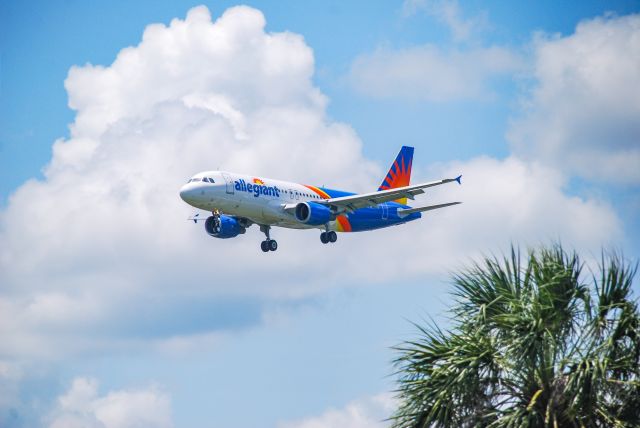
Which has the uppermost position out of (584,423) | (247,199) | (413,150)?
(413,150)

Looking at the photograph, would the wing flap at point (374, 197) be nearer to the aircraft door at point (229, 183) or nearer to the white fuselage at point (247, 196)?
the white fuselage at point (247, 196)

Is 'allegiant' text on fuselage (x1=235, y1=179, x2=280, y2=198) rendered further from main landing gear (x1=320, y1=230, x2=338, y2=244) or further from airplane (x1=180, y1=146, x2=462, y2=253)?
main landing gear (x1=320, y1=230, x2=338, y2=244)

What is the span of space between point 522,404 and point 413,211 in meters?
46.5

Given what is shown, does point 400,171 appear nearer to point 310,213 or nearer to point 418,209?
point 418,209

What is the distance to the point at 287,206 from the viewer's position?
6300 cm

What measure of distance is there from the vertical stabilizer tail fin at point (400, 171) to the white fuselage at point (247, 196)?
15039 millimetres

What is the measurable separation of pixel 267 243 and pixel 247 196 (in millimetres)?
6426

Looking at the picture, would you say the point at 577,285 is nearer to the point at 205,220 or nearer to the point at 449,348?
the point at 449,348

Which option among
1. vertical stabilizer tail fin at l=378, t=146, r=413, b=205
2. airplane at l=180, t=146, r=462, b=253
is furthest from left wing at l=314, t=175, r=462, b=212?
vertical stabilizer tail fin at l=378, t=146, r=413, b=205

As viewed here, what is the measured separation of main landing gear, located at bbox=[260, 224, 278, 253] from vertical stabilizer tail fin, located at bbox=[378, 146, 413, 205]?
590 inches

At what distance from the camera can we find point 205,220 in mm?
65688

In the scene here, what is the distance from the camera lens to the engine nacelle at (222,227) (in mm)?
64625

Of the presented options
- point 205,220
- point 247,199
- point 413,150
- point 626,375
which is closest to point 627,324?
point 626,375

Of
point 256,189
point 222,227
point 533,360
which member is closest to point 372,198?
point 256,189
